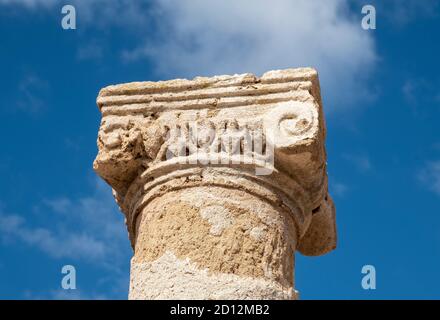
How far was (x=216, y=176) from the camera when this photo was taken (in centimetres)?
714

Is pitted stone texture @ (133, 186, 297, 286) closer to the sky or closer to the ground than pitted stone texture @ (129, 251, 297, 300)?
closer to the sky

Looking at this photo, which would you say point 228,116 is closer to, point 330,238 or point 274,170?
point 274,170

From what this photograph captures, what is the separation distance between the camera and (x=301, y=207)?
7469 millimetres

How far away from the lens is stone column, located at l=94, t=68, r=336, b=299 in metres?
6.79

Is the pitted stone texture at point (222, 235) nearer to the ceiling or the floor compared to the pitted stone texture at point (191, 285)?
nearer to the ceiling

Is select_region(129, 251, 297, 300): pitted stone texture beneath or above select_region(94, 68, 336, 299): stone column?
beneath

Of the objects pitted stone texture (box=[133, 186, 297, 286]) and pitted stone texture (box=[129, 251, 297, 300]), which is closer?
pitted stone texture (box=[129, 251, 297, 300])

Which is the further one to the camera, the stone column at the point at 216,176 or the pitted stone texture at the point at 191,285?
the stone column at the point at 216,176

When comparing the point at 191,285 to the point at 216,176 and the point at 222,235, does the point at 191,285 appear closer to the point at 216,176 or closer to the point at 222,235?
the point at 222,235

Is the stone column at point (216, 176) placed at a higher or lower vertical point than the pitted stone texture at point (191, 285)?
higher

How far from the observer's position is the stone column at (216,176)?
22.3 feet

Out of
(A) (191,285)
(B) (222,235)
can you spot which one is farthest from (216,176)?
(A) (191,285)
